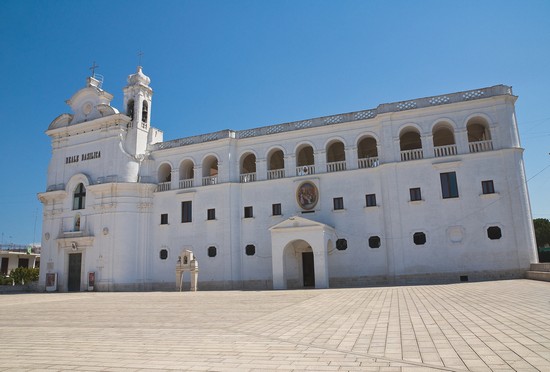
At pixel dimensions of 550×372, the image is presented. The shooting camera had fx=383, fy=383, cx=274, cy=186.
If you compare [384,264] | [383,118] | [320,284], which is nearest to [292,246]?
[320,284]

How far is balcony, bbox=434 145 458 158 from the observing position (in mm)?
27938

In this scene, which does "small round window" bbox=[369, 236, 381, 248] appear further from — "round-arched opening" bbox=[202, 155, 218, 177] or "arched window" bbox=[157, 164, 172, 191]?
"arched window" bbox=[157, 164, 172, 191]

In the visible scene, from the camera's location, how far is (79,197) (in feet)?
123

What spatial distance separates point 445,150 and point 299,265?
1412 centimetres

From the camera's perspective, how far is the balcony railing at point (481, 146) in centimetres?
2727

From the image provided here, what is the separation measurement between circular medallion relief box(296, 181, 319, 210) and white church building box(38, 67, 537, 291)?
0.08m

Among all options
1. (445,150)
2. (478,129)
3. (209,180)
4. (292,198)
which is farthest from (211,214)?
(478,129)

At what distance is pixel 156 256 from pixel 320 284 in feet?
53.1

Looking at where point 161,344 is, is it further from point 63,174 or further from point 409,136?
point 63,174

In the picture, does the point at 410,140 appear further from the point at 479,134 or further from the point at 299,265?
the point at 299,265

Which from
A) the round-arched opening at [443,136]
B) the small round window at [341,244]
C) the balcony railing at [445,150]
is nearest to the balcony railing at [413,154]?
the balcony railing at [445,150]

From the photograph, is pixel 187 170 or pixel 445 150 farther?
pixel 187 170

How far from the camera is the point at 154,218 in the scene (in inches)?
1416

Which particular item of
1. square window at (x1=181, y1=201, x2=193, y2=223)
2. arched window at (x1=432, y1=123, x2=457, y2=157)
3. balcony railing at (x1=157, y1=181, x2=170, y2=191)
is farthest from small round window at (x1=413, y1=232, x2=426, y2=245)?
balcony railing at (x1=157, y1=181, x2=170, y2=191)
